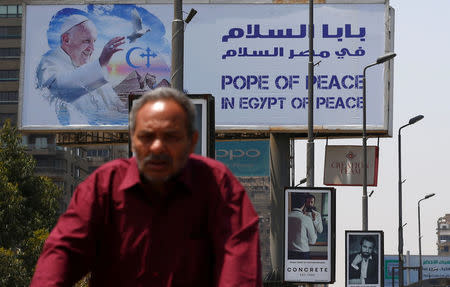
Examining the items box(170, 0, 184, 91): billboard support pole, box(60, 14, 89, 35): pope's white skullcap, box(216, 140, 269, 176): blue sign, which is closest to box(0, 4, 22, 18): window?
box(60, 14, 89, 35): pope's white skullcap

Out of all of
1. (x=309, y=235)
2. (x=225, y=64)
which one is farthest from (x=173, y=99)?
(x=225, y=64)

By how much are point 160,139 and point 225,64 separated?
36.8 metres

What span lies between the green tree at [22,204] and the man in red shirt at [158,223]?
3887 centimetres

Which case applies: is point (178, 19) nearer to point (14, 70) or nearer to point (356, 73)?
point (356, 73)

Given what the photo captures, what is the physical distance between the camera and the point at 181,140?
3438mm

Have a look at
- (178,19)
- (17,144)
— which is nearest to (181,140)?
(178,19)

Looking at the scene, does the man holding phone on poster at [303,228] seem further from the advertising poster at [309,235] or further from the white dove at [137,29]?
the white dove at [137,29]

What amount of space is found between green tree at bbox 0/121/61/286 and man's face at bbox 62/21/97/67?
18.0ft

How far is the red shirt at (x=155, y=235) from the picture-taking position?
3.47m

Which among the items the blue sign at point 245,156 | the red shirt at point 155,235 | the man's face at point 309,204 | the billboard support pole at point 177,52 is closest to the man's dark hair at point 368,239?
the man's face at point 309,204

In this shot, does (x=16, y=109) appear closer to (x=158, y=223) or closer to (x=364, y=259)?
(x=364, y=259)

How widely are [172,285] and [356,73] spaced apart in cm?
3616

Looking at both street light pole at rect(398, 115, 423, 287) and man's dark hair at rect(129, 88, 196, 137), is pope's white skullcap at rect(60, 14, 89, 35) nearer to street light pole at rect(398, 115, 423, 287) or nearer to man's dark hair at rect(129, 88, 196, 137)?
street light pole at rect(398, 115, 423, 287)

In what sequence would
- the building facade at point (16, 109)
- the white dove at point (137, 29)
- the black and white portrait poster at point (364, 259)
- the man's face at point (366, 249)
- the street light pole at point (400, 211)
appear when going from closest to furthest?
the black and white portrait poster at point (364, 259)
the man's face at point (366, 249)
the white dove at point (137, 29)
the street light pole at point (400, 211)
the building facade at point (16, 109)
